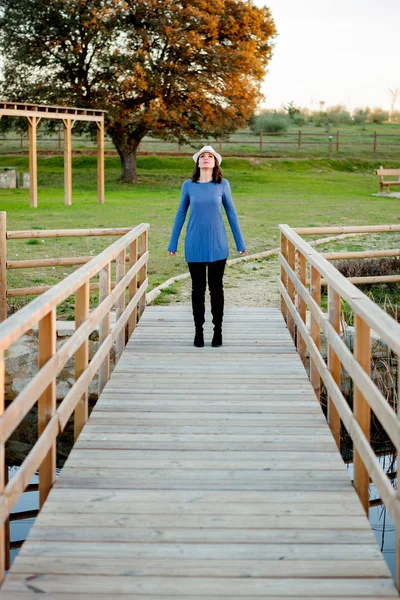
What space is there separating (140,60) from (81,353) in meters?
29.4

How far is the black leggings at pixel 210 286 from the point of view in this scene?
7.99m

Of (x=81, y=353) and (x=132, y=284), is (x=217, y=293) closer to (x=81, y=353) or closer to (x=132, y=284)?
(x=132, y=284)

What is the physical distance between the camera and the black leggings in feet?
26.2

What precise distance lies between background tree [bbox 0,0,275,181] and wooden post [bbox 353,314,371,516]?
29.4 metres

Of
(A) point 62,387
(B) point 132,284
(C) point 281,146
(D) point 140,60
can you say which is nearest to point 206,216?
(B) point 132,284

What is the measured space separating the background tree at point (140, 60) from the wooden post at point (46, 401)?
29215 millimetres

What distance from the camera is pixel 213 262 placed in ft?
26.1

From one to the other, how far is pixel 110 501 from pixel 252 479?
816mm

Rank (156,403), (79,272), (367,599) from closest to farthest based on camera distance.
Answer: (367,599)
(79,272)
(156,403)

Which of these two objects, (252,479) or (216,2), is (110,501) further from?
(216,2)

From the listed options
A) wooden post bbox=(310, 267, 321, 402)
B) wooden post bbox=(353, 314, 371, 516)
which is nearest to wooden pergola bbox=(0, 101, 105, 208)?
wooden post bbox=(310, 267, 321, 402)

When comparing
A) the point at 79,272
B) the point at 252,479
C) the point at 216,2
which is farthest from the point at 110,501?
the point at 216,2

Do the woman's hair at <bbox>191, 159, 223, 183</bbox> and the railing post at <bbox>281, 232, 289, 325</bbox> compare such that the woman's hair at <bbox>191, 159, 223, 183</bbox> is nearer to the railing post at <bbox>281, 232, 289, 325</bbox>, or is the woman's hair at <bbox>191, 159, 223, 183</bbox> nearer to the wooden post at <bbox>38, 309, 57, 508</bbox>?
the railing post at <bbox>281, 232, 289, 325</bbox>

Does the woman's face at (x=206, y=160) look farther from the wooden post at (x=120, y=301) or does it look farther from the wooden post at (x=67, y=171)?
the wooden post at (x=67, y=171)
